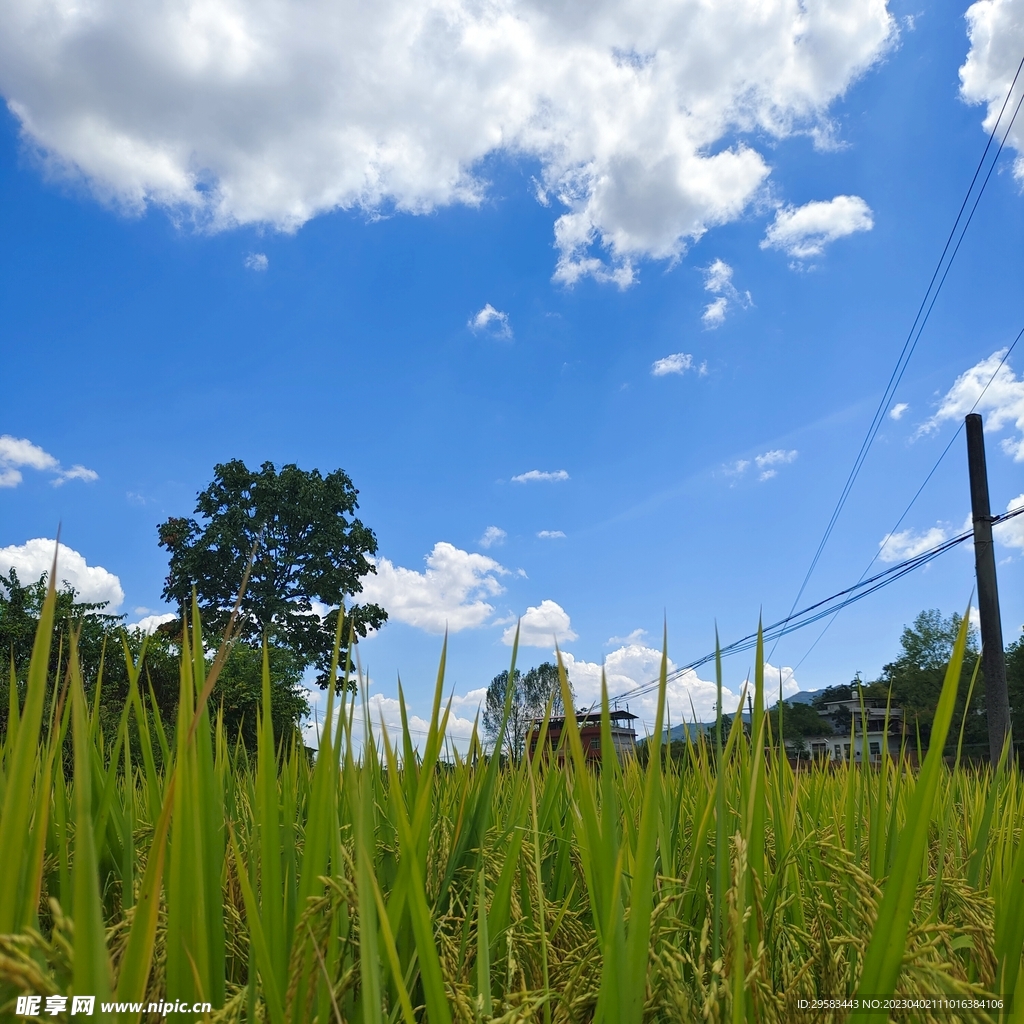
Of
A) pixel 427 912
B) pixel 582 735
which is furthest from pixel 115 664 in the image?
pixel 427 912

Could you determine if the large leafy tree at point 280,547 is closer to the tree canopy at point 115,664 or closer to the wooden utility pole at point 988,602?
the tree canopy at point 115,664

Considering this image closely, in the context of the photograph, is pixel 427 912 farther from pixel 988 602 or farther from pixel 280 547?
pixel 280 547

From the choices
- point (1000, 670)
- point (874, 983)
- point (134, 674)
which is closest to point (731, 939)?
point (874, 983)

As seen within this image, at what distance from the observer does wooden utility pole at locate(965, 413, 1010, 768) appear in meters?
9.93

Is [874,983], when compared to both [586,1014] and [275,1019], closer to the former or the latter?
[586,1014]

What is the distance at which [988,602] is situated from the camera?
33.7 feet

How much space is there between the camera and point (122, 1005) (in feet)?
2.10

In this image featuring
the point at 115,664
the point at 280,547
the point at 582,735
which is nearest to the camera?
the point at 582,735

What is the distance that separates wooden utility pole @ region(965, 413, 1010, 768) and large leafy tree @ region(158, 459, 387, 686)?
23605 millimetres

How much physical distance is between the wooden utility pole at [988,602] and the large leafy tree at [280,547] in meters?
23.6

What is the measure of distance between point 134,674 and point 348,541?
30.4 meters

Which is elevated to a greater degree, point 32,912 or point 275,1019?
point 32,912

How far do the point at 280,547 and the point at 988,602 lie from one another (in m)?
26.0

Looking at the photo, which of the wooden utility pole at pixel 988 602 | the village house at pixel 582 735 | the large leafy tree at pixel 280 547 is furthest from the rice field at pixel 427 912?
the large leafy tree at pixel 280 547
